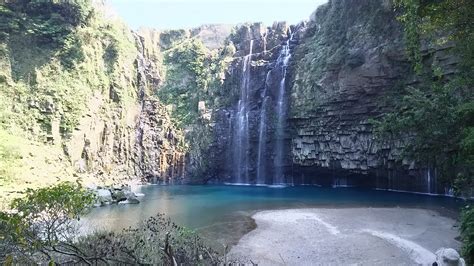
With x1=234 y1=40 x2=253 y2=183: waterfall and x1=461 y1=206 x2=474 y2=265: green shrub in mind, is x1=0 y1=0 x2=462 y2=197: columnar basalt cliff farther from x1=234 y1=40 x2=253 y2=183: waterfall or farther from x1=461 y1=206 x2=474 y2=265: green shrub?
x1=461 y1=206 x2=474 y2=265: green shrub

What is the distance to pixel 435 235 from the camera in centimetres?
1240

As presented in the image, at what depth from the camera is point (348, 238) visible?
41.1 feet

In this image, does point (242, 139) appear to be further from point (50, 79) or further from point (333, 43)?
point (50, 79)

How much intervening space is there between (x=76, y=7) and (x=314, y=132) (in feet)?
79.6

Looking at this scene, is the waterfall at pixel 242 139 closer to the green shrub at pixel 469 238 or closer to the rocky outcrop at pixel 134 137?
the rocky outcrop at pixel 134 137

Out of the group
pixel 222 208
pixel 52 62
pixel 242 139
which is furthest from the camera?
pixel 242 139

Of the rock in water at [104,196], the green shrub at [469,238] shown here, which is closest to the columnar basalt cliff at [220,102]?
the rock in water at [104,196]

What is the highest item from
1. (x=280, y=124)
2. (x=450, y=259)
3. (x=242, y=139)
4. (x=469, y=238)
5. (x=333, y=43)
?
(x=333, y=43)

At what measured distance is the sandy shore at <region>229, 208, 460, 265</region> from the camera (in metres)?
10.4

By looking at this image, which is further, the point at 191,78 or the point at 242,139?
the point at 191,78

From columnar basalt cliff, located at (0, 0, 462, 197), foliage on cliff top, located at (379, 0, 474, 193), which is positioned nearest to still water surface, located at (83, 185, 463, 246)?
columnar basalt cliff, located at (0, 0, 462, 197)

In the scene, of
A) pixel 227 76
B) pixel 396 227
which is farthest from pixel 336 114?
pixel 396 227

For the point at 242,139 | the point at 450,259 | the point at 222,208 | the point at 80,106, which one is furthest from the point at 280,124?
the point at 450,259

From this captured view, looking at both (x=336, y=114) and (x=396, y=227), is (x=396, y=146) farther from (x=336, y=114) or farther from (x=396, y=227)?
(x=396, y=227)
